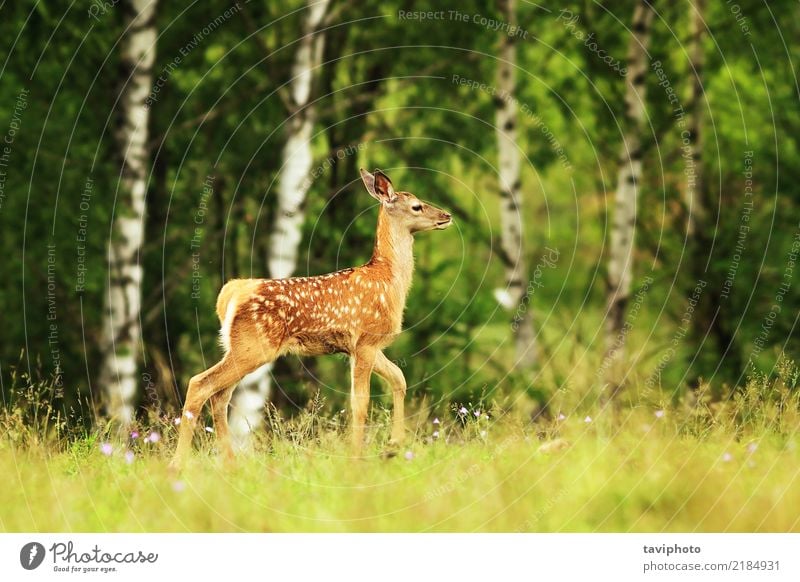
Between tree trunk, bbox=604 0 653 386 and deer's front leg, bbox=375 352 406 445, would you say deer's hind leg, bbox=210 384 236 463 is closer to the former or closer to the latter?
deer's front leg, bbox=375 352 406 445

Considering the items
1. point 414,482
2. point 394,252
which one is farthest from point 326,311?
point 414,482

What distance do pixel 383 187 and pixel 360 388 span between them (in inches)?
60.2

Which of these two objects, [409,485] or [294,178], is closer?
[409,485]

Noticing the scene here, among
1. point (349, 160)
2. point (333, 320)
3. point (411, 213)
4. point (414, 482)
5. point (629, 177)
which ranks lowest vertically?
point (414, 482)

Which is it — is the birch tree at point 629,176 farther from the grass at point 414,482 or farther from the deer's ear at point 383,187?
the deer's ear at point 383,187

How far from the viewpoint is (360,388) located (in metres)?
7.88

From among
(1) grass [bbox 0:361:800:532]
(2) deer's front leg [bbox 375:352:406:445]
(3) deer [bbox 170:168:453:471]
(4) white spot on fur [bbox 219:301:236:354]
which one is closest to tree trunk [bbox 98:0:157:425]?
(1) grass [bbox 0:361:800:532]

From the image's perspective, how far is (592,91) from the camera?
1723 cm

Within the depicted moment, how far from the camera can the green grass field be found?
7.31 metres

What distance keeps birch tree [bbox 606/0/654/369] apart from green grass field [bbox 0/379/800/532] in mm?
6038

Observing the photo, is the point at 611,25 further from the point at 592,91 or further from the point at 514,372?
the point at 514,372

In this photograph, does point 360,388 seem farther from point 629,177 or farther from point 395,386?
point 629,177

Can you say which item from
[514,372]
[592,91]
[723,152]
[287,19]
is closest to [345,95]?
[287,19]

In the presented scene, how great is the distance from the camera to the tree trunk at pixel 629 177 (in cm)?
1438
